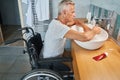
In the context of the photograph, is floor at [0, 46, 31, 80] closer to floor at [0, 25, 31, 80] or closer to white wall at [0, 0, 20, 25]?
floor at [0, 25, 31, 80]

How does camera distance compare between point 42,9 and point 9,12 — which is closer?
point 42,9

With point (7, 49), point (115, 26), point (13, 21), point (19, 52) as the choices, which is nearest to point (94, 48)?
point (115, 26)

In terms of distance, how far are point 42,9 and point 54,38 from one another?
908mm

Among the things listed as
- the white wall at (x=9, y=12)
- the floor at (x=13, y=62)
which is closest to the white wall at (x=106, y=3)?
the floor at (x=13, y=62)

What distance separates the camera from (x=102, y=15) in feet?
6.02

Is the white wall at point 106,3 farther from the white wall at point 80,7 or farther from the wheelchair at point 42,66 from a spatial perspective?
the wheelchair at point 42,66

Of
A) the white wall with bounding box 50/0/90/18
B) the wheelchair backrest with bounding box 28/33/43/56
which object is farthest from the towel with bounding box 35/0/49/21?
the wheelchair backrest with bounding box 28/33/43/56

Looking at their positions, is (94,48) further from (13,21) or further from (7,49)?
(13,21)

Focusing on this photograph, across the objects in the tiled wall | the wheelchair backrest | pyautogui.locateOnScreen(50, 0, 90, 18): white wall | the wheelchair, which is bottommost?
the wheelchair

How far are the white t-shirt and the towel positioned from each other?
80 centimetres

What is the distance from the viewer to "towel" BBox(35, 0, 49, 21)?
2.16 meters

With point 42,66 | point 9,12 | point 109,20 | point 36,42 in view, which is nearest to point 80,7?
point 109,20

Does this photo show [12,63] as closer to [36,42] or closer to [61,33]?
[36,42]

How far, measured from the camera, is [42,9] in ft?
7.20
